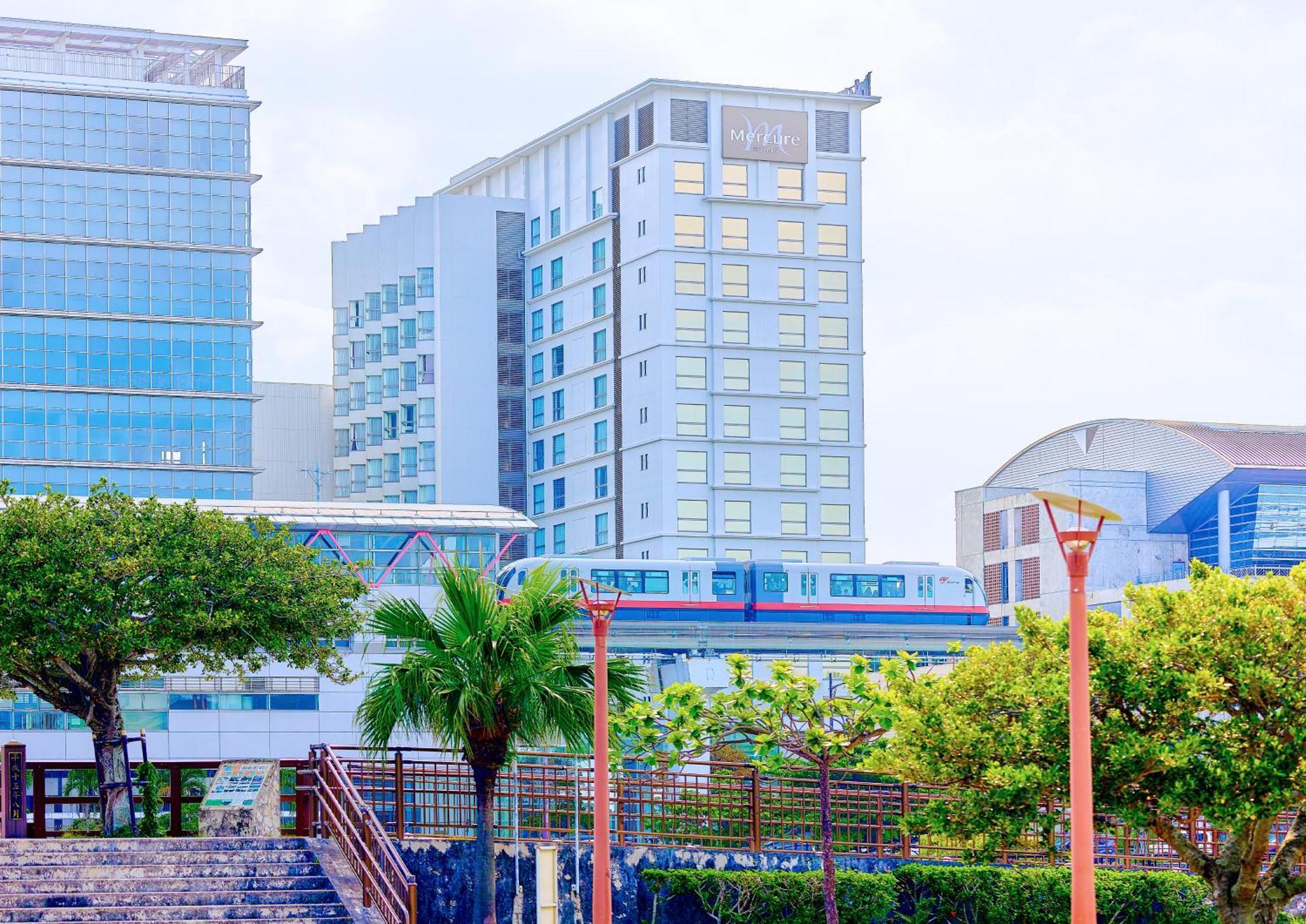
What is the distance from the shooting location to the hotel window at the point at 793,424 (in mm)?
102375

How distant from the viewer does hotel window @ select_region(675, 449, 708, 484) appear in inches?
3930

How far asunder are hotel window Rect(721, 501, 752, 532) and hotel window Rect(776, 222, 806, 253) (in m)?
12.8

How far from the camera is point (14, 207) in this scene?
3841 inches

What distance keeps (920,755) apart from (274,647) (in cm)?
1226

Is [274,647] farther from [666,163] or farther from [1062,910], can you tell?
[666,163]

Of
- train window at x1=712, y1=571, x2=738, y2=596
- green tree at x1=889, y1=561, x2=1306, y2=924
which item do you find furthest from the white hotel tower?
green tree at x1=889, y1=561, x2=1306, y2=924

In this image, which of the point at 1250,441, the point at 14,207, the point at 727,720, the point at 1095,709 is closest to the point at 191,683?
the point at 14,207

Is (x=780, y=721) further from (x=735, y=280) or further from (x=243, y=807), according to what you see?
(x=735, y=280)

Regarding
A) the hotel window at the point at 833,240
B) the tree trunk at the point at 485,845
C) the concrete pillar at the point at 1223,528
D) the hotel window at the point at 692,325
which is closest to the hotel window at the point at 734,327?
the hotel window at the point at 692,325

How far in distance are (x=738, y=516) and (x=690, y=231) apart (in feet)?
46.2

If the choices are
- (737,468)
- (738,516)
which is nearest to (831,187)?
(737,468)

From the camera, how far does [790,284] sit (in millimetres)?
102625

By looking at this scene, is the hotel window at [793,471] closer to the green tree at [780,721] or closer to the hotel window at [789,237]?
the hotel window at [789,237]

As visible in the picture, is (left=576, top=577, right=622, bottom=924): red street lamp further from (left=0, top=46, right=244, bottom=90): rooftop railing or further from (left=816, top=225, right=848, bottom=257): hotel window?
(left=0, top=46, right=244, bottom=90): rooftop railing
